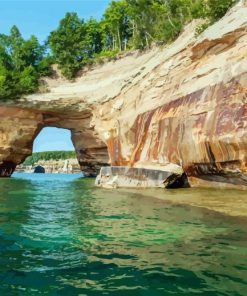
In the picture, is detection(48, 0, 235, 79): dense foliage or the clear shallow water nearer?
the clear shallow water

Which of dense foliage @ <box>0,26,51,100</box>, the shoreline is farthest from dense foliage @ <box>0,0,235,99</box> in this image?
the shoreline

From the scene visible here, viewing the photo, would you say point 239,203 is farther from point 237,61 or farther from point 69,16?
point 69,16

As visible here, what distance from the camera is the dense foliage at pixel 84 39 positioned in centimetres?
4119

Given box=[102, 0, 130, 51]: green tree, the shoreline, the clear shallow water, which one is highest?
box=[102, 0, 130, 51]: green tree

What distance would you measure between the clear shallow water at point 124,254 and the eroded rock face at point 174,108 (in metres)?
6.74

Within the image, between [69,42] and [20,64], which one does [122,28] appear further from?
[20,64]

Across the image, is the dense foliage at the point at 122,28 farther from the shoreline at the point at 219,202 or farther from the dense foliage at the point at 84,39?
the shoreline at the point at 219,202

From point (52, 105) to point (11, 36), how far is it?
601 inches

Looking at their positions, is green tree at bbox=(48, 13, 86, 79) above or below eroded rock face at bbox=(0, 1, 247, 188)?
above

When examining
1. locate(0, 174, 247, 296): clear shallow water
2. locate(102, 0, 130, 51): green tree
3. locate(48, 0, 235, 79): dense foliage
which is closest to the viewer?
locate(0, 174, 247, 296): clear shallow water

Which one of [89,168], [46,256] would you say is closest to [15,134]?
[89,168]

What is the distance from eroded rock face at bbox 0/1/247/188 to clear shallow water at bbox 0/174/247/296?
674 cm

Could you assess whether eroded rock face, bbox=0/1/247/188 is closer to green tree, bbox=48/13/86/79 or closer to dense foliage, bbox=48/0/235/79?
dense foliage, bbox=48/0/235/79

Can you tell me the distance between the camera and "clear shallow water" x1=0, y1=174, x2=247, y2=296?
17.3 feet
